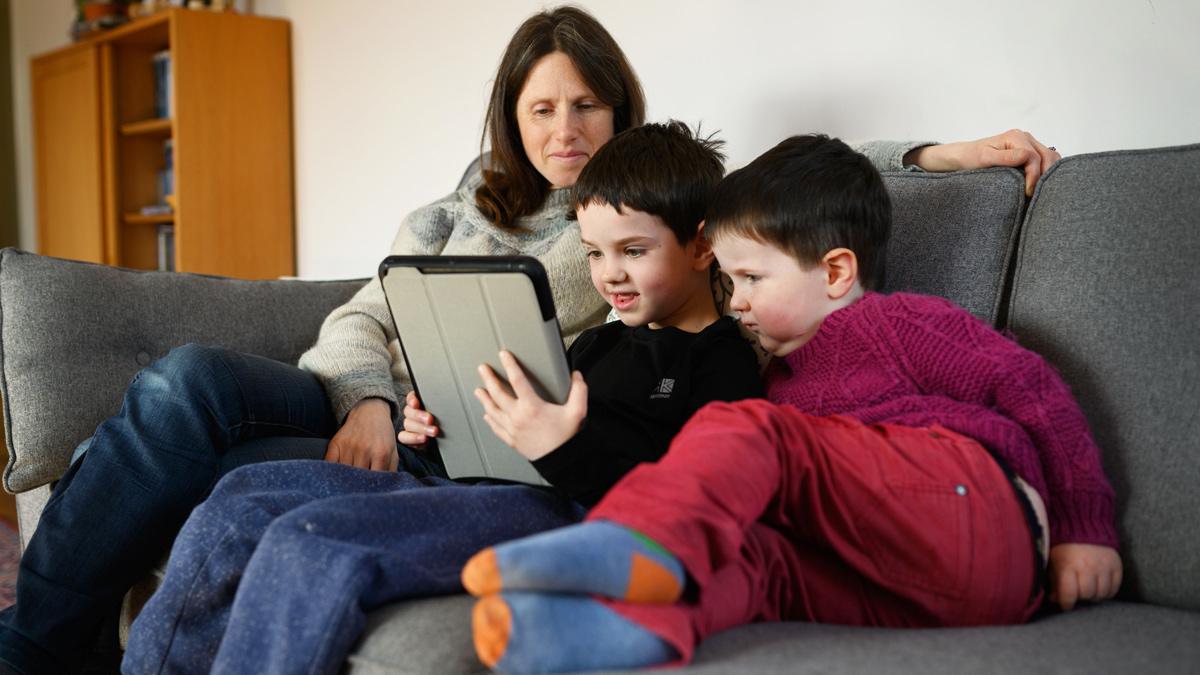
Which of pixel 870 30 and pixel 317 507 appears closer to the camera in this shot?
pixel 317 507

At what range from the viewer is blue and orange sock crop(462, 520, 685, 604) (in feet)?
2.38

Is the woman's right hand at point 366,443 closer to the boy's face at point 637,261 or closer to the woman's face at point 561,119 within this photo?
the boy's face at point 637,261

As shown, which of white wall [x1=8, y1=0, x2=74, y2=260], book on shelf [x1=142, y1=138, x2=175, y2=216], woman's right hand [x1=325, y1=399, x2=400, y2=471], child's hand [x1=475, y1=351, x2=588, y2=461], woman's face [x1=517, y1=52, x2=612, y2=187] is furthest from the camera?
white wall [x1=8, y1=0, x2=74, y2=260]

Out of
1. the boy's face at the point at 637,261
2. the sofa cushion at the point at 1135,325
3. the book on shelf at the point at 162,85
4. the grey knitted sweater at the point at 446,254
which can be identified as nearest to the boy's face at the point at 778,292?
the boy's face at the point at 637,261

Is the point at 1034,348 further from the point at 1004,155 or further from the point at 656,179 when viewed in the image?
the point at 656,179

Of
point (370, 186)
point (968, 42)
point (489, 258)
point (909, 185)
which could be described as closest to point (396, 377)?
point (489, 258)

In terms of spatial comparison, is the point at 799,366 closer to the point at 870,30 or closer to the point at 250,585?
the point at 250,585

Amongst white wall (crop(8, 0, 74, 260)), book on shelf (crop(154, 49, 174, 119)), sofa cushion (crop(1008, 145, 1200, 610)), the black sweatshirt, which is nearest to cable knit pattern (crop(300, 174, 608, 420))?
the black sweatshirt

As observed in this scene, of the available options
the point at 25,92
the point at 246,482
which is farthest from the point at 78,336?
the point at 25,92

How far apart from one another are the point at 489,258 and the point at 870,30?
3.64 ft

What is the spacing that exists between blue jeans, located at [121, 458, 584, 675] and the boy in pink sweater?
17 cm

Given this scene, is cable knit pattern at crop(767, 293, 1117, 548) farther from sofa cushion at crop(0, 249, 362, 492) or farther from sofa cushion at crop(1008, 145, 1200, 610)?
sofa cushion at crop(0, 249, 362, 492)

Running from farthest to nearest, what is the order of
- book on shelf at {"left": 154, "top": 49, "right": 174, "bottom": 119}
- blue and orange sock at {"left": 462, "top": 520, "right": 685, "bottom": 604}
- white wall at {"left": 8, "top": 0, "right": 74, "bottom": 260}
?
white wall at {"left": 8, "top": 0, "right": 74, "bottom": 260} < book on shelf at {"left": 154, "top": 49, "right": 174, "bottom": 119} < blue and orange sock at {"left": 462, "top": 520, "right": 685, "bottom": 604}

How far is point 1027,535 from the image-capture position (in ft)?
3.03
